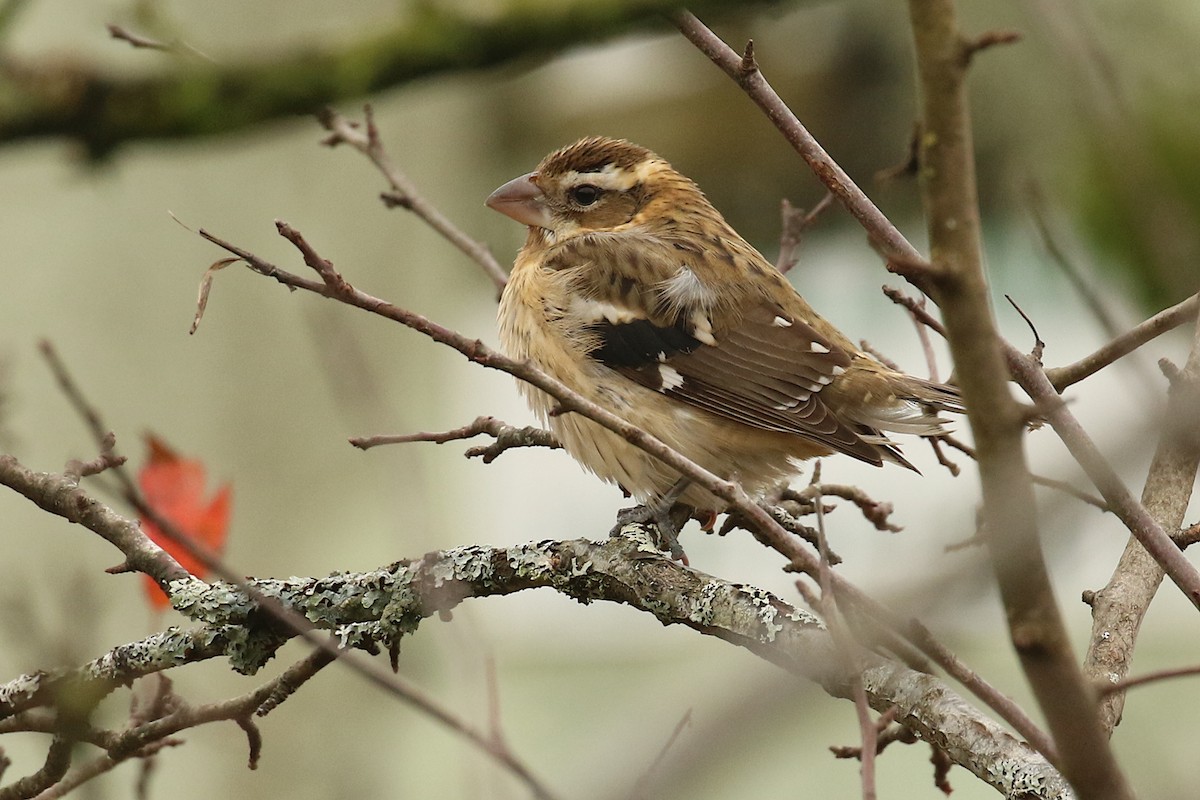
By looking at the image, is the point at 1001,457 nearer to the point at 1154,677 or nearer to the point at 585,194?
the point at 1154,677

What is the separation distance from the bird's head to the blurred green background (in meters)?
2.05

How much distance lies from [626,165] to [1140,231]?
300 centimetres

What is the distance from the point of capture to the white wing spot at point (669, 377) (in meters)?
3.55

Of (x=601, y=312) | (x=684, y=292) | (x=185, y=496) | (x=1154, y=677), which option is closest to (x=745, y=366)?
(x=684, y=292)

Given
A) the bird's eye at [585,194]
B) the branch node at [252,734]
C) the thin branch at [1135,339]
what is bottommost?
the branch node at [252,734]

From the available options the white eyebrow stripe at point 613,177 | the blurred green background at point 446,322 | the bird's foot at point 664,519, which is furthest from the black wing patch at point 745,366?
the blurred green background at point 446,322

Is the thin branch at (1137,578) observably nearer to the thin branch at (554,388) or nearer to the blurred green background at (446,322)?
the thin branch at (554,388)

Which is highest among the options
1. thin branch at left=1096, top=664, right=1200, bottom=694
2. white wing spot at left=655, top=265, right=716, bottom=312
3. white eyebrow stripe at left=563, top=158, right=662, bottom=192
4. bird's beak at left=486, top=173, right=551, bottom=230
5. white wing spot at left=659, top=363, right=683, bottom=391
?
white eyebrow stripe at left=563, top=158, right=662, bottom=192

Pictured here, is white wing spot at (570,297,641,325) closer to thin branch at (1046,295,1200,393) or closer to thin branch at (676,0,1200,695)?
thin branch at (676,0,1200,695)

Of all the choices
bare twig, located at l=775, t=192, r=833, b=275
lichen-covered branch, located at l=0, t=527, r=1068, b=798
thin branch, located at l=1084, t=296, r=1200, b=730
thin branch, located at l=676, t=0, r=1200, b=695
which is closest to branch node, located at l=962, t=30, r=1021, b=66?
thin branch, located at l=676, t=0, r=1200, b=695

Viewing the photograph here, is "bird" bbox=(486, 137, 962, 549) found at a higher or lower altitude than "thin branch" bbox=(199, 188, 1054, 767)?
higher

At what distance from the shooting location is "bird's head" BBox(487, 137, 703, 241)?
4.20 m

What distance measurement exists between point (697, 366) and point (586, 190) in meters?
0.89

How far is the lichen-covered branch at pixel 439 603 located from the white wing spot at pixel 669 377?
2.90ft
